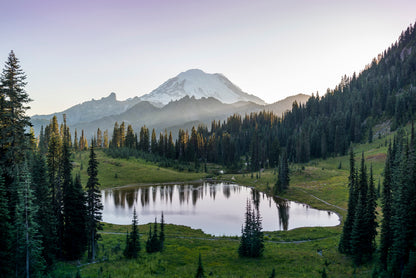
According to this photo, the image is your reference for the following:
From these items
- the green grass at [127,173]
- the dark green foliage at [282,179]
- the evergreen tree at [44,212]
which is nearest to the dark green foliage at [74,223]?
the evergreen tree at [44,212]

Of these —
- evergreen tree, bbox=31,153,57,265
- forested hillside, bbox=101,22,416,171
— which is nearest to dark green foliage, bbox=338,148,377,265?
evergreen tree, bbox=31,153,57,265

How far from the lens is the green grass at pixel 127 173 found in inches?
4528

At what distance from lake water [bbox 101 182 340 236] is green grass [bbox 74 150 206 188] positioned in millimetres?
10721

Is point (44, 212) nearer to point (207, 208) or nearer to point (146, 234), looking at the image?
point (146, 234)

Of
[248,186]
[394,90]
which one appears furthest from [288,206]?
[394,90]

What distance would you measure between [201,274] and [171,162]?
414ft

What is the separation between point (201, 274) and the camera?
27422 mm

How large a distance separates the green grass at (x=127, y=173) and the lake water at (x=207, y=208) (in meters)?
10.7

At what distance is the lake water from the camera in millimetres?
62531

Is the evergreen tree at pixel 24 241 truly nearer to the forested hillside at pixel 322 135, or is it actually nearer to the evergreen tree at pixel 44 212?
the evergreen tree at pixel 44 212

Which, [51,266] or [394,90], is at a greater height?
[394,90]

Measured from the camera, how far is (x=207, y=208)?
78688 mm

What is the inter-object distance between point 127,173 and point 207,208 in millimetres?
58642

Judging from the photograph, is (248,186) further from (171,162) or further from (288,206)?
(171,162)
